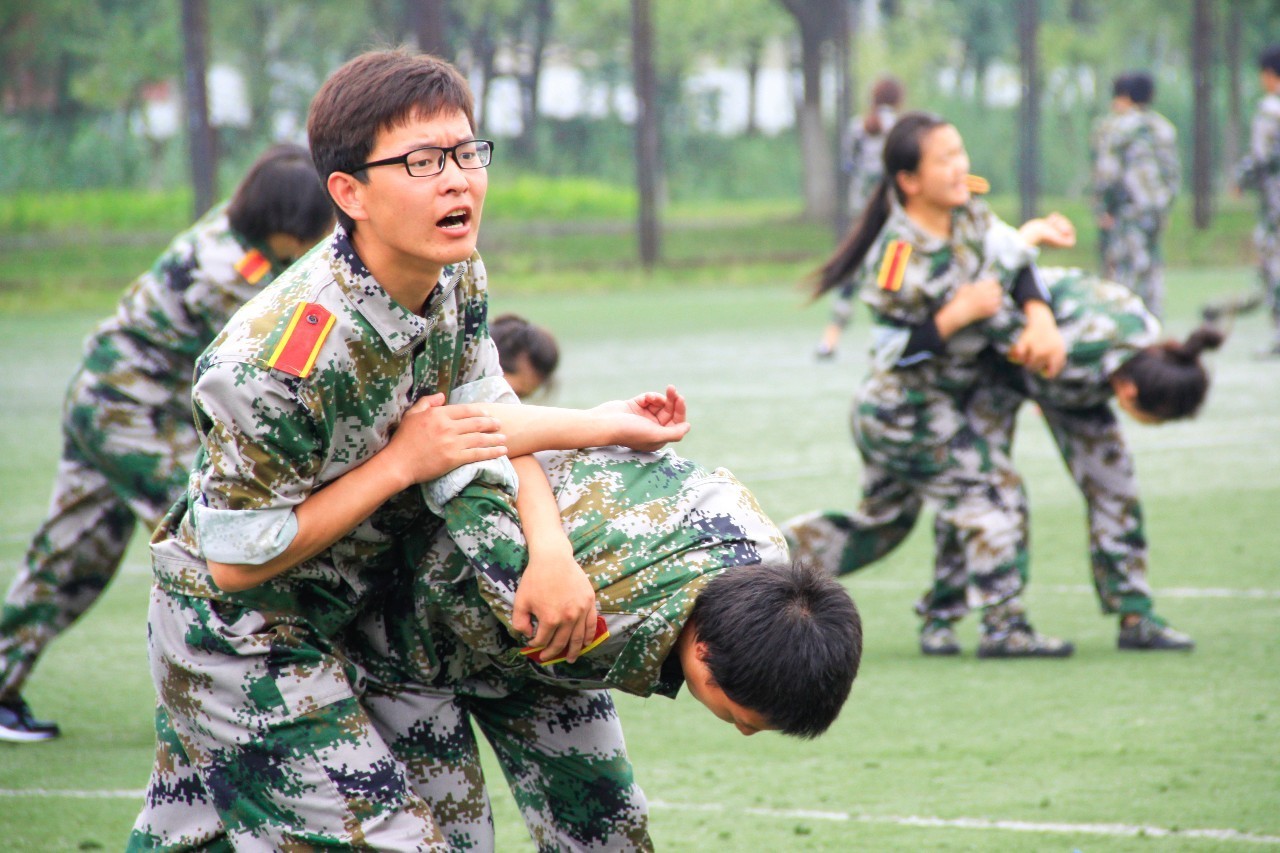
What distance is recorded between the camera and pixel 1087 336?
514 cm

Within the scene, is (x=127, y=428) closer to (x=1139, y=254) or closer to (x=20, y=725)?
(x=20, y=725)

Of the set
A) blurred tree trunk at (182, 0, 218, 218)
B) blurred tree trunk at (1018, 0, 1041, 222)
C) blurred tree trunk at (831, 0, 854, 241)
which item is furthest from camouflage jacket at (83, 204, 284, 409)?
blurred tree trunk at (1018, 0, 1041, 222)

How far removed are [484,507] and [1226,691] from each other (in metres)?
3.02

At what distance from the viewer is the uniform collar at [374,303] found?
250cm

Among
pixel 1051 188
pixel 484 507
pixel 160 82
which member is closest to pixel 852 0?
pixel 1051 188

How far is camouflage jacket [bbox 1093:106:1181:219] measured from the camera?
564 inches

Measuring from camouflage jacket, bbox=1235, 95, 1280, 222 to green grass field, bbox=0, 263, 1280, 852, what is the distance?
4430 mm

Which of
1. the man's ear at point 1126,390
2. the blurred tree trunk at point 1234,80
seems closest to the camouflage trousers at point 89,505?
the man's ear at point 1126,390

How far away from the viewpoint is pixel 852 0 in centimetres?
4228

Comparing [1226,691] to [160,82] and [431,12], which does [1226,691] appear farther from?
[160,82]

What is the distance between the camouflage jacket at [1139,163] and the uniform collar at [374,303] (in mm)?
12955

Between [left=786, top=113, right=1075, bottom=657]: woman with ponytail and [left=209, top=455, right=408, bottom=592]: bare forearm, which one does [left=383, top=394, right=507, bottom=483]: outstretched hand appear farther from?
[left=786, top=113, right=1075, bottom=657]: woman with ponytail

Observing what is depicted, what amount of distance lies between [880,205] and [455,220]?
317cm

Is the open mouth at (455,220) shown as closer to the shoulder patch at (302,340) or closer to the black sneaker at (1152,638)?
the shoulder patch at (302,340)
